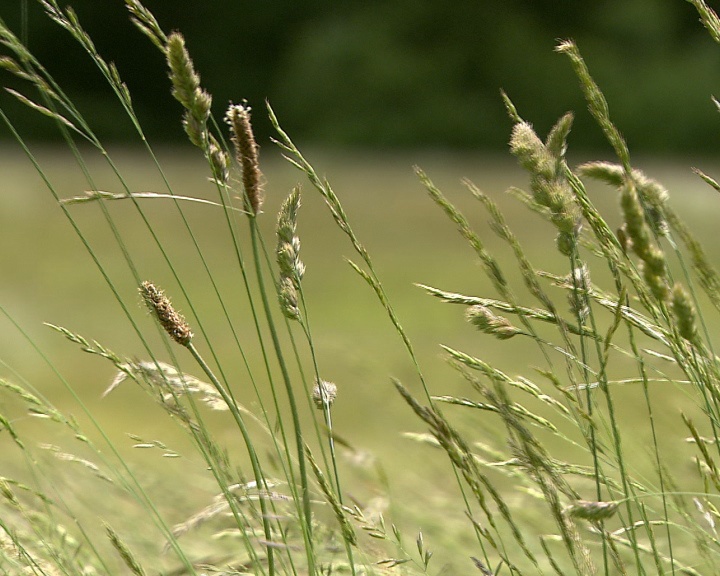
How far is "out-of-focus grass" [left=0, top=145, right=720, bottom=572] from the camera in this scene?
12.8 feet

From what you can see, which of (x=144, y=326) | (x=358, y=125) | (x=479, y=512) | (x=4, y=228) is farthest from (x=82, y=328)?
(x=358, y=125)

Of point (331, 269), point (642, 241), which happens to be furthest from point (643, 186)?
point (331, 269)

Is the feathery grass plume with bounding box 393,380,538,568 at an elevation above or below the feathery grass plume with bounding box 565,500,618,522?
above

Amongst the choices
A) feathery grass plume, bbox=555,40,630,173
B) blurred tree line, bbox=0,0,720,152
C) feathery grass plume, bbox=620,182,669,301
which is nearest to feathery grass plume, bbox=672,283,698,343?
feathery grass plume, bbox=620,182,669,301

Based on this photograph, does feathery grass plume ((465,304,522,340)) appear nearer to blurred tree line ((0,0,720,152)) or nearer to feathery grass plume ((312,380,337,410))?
feathery grass plume ((312,380,337,410))

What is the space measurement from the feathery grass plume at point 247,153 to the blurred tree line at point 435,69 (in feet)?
35.8

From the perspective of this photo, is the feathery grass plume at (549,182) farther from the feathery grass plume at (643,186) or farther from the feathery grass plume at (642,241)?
the feathery grass plume at (642,241)

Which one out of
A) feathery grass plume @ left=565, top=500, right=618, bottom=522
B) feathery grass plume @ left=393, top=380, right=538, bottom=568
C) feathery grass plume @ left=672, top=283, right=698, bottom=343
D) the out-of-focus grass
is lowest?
feathery grass plume @ left=565, top=500, right=618, bottom=522

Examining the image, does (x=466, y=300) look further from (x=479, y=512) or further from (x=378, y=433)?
(x=378, y=433)

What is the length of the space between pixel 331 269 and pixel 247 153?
245 inches

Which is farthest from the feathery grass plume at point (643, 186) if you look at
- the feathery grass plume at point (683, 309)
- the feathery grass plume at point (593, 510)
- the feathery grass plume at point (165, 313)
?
the feathery grass plume at point (165, 313)

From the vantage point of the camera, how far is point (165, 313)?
879 millimetres

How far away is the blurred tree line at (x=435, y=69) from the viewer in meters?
11.7

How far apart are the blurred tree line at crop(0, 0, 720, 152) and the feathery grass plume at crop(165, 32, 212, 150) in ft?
35.9
